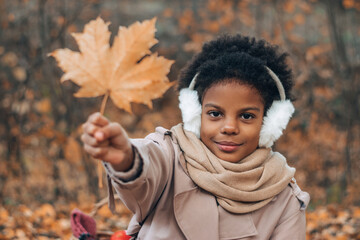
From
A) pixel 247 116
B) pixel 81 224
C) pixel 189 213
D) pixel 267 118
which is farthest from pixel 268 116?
pixel 81 224

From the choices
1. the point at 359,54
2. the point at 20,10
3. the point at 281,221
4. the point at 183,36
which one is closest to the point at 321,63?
the point at 359,54

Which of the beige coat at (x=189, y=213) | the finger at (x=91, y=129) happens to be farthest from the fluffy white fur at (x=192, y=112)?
the finger at (x=91, y=129)

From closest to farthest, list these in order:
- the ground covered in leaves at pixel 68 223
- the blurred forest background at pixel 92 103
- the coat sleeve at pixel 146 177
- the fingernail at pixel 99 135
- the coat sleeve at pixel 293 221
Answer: the fingernail at pixel 99 135 < the coat sleeve at pixel 146 177 < the coat sleeve at pixel 293 221 < the ground covered in leaves at pixel 68 223 < the blurred forest background at pixel 92 103

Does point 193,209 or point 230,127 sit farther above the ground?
point 230,127

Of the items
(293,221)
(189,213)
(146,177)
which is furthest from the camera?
(293,221)

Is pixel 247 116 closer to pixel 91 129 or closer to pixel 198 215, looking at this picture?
pixel 198 215

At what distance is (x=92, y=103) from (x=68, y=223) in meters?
3.44

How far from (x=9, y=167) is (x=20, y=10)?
1.69m

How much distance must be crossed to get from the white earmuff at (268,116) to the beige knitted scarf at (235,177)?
0.22 feet

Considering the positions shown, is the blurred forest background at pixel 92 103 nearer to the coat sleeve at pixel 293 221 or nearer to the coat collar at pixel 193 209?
the coat sleeve at pixel 293 221

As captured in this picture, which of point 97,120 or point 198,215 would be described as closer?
point 97,120

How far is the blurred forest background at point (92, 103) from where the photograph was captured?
4238 mm

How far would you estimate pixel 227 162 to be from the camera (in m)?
1.94

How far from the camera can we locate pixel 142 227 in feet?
6.48
